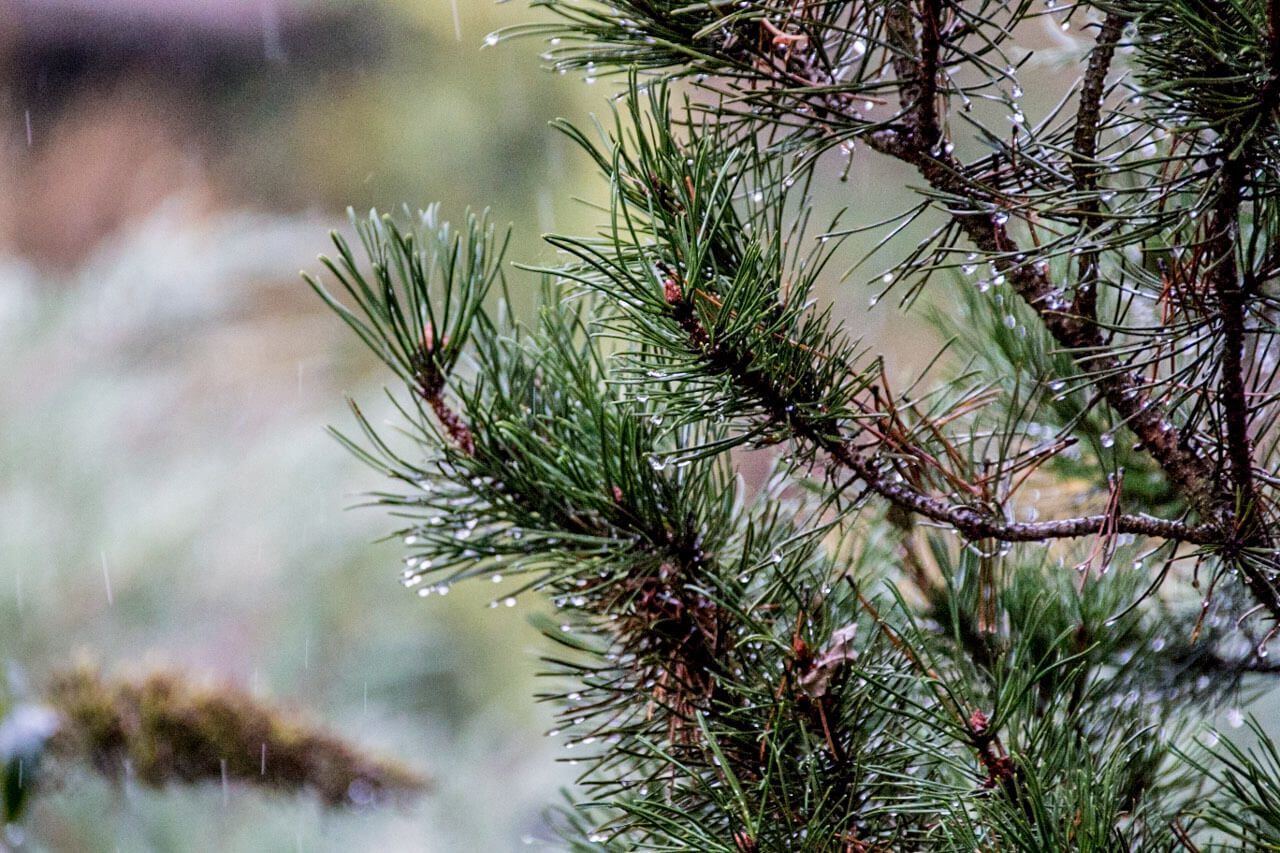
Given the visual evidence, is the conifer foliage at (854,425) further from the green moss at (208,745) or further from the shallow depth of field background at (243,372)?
the shallow depth of field background at (243,372)

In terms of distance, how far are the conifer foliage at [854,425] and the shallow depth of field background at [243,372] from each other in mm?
449

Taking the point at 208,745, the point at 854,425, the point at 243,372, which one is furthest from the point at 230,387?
the point at 854,425

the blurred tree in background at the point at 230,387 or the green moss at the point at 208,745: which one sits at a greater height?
the blurred tree in background at the point at 230,387

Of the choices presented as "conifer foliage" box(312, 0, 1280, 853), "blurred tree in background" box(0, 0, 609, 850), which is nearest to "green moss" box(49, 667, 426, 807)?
"blurred tree in background" box(0, 0, 609, 850)

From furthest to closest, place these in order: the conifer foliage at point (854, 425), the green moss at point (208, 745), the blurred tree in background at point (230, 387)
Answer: the blurred tree in background at point (230, 387) < the green moss at point (208, 745) < the conifer foliage at point (854, 425)

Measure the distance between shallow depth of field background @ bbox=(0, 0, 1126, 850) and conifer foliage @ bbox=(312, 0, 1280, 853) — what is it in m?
0.45

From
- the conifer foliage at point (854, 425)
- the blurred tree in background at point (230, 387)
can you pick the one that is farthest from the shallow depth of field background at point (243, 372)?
the conifer foliage at point (854, 425)

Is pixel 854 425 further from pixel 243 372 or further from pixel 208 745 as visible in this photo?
pixel 243 372

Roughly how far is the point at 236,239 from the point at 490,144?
863mm

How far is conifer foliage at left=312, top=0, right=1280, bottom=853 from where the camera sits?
27 cm

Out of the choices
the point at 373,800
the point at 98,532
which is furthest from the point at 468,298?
the point at 98,532

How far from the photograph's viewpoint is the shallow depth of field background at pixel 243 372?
4.87 ft

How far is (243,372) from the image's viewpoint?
224 cm

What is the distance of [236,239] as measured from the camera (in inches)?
71.1
